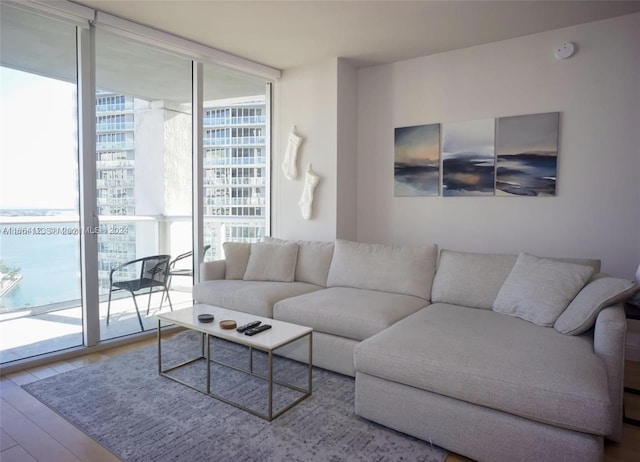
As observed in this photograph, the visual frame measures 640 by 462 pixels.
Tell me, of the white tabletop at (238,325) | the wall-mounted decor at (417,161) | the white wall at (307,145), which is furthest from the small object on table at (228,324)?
the wall-mounted decor at (417,161)

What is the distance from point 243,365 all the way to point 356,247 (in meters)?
1.33

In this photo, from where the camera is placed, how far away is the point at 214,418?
221 centimetres

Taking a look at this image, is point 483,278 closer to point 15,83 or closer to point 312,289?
point 312,289

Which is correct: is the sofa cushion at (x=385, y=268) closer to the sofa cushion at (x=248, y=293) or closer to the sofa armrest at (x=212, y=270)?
the sofa cushion at (x=248, y=293)

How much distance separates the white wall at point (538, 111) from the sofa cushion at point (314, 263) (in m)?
0.86

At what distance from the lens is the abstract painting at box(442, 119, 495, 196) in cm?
364

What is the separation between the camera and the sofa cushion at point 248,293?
123 inches

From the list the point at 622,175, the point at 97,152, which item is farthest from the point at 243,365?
the point at 622,175

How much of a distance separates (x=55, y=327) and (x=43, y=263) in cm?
53

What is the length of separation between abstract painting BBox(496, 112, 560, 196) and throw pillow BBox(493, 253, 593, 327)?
1067 millimetres

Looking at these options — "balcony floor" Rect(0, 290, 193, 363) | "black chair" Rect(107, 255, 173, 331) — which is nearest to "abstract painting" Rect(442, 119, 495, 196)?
"black chair" Rect(107, 255, 173, 331)

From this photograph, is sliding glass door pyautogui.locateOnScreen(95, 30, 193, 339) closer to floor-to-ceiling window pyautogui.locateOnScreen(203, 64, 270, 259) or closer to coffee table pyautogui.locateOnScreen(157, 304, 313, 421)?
floor-to-ceiling window pyautogui.locateOnScreen(203, 64, 270, 259)

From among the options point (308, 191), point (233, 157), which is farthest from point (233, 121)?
point (308, 191)

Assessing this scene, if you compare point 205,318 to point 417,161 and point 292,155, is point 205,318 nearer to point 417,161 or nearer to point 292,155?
point 292,155
